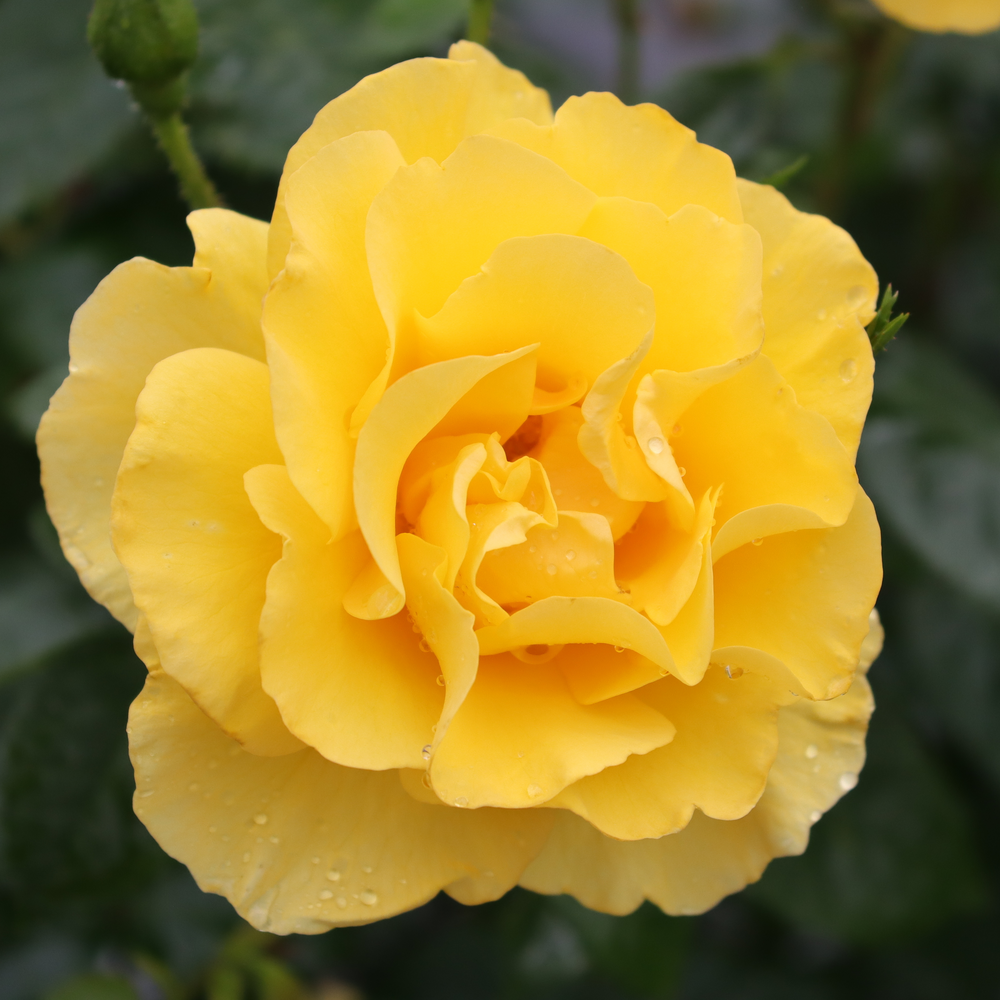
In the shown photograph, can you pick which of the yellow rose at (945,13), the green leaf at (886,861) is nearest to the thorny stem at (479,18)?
the yellow rose at (945,13)

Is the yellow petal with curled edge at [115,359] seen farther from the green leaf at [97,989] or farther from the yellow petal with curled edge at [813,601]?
the green leaf at [97,989]

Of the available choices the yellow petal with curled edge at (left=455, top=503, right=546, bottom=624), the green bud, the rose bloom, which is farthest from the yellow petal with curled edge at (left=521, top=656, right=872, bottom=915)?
the green bud

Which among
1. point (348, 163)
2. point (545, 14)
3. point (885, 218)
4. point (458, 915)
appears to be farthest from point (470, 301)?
point (545, 14)

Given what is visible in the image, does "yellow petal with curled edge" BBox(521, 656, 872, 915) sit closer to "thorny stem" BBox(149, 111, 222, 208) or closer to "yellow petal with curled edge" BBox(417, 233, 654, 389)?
"yellow petal with curled edge" BBox(417, 233, 654, 389)

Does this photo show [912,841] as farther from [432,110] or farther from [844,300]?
[432,110]

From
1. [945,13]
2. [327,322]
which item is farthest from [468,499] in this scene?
[945,13]

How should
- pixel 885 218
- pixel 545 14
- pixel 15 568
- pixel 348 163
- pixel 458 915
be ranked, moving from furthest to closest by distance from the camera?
pixel 545 14 < pixel 885 218 < pixel 458 915 < pixel 15 568 < pixel 348 163
